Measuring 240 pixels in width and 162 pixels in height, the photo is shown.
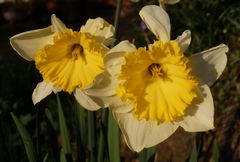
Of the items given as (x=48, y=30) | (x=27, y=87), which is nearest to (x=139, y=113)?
(x=48, y=30)

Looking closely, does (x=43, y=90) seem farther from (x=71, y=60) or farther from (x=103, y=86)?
(x=103, y=86)

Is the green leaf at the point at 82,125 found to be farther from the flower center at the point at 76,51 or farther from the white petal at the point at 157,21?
the white petal at the point at 157,21

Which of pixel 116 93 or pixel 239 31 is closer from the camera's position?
pixel 116 93

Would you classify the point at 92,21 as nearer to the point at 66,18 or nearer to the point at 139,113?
the point at 139,113

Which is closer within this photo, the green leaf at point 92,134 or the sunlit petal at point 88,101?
the sunlit petal at point 88,101

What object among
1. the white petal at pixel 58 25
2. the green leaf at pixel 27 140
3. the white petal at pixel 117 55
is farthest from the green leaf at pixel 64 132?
the white petal at pixel 117 55

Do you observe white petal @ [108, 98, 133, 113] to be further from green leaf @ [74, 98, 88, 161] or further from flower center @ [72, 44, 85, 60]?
green leaf @ [74, 98, 88, 161]

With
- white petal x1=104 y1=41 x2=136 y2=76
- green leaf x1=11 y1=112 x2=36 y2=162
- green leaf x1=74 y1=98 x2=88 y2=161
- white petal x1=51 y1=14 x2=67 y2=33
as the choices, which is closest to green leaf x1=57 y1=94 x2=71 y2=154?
green leaf x1=74 y1=98 x2=88 y2=161
